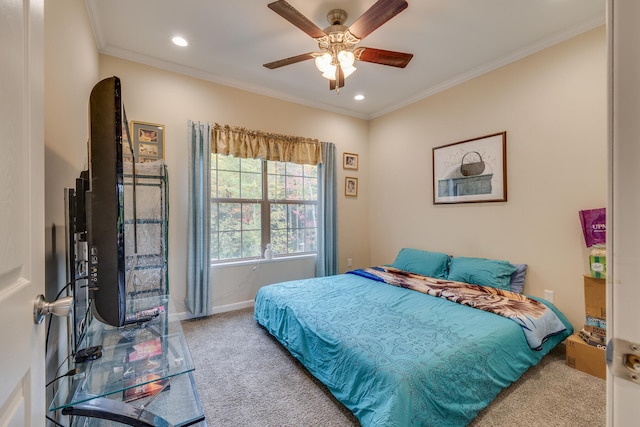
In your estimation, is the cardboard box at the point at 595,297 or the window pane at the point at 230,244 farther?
the window pane at the point at 230,244

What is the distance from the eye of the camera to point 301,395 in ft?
6.02

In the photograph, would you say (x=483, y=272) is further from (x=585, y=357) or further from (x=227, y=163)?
(x=227, y=163)

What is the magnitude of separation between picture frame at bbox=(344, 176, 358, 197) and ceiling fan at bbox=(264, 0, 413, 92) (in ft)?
6.47

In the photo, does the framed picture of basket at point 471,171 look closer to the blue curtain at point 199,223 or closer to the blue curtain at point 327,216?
the blue curtain at point 327,216

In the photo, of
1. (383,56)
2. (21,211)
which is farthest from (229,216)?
(21,211)

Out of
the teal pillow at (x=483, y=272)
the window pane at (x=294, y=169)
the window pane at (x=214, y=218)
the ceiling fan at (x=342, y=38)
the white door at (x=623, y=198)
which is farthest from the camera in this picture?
the window pane at (x=294, y=169)

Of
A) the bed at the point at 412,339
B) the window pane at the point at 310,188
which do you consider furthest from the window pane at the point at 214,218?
the window pane at the point at 310,188

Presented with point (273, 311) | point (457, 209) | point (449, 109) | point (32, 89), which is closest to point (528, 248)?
point (457, 209)

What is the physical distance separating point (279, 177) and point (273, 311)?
190 cm

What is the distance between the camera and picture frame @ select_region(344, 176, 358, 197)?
4.31 metres

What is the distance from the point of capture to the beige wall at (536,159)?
234cm

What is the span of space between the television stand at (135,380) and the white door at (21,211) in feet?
1.32

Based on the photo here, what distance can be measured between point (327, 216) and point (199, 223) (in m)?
1.74


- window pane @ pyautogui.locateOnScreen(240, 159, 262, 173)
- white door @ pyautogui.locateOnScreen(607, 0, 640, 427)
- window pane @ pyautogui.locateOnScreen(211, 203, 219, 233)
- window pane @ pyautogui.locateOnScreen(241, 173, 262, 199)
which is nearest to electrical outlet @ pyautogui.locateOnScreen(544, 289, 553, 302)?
white door @ pyautogui.locateOnScreen(607, 0, 640, 427)
